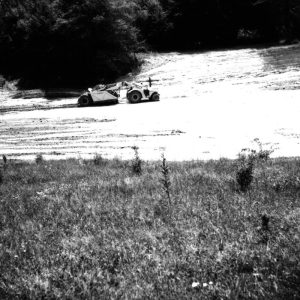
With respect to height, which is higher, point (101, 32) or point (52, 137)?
point (101, 32)

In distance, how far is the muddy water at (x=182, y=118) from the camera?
17859mm

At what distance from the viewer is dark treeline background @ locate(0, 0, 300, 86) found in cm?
4175

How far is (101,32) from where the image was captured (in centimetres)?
4156

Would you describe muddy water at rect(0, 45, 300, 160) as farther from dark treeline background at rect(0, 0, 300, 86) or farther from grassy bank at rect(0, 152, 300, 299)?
grassy bank at rect(0, 152, 300, 299)

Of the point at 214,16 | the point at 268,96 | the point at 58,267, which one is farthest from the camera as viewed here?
the point at 214,16

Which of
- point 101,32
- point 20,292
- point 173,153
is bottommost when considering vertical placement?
point 173,153

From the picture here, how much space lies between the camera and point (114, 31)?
137 feet

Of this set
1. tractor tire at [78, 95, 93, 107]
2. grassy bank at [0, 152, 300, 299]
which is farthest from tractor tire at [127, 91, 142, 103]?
grassy bank at [0, 152, 300, 299]

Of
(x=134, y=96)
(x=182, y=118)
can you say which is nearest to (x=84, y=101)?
(x=134, y=96)

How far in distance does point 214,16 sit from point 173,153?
4996cm

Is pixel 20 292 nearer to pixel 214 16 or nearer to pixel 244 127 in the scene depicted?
pixel 244 127

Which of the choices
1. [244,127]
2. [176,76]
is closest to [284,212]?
[244,127]

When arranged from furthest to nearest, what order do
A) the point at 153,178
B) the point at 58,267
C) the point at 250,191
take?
the point at 153,178 → the point at 250,191 → the point at 58,267

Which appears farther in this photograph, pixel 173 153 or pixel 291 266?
pixel 173 153
